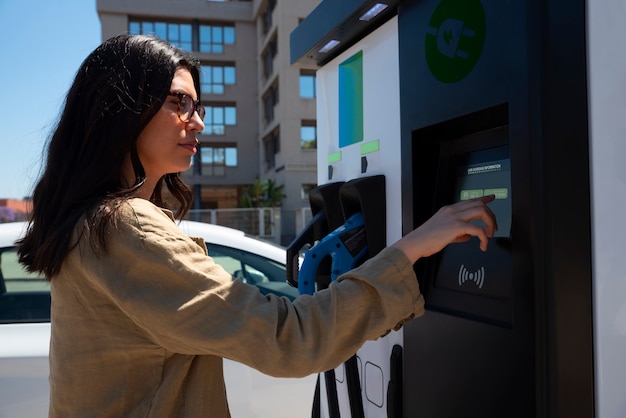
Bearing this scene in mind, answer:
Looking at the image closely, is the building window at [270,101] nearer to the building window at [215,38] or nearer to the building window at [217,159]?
the building window at [217,159]

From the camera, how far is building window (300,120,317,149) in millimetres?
23812

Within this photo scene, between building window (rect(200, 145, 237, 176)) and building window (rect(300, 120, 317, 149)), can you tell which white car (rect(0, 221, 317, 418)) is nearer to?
building window (rect(300, 120, 317, 149))

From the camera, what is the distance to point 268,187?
2322 centimetres

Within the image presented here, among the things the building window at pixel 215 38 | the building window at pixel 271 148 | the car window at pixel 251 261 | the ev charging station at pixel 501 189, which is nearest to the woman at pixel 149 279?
the ev charging station at pixel 501 189

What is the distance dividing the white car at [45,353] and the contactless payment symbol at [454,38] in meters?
1.83

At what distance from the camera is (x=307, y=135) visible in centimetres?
2405

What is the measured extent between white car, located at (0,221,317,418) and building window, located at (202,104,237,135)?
26.0 metres

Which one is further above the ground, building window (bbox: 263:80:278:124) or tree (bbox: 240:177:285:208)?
building window (bbox: 263:80:278:124)

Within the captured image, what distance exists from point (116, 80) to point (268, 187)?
22.1m

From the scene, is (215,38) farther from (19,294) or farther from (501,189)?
(501,189)

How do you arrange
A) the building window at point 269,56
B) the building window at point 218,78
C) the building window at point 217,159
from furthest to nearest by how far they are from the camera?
the building window at point 217,159 < the building window at point 218,78 < the building window at point 269,56

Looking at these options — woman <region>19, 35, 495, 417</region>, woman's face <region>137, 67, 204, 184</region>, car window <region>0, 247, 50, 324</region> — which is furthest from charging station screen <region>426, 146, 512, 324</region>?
car window <region>0, 247, 50, 324</region>

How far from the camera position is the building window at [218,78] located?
2836 centimetres

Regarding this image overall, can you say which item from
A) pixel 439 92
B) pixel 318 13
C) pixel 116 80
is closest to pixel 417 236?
pixel 439 92
